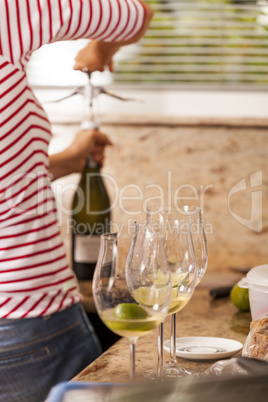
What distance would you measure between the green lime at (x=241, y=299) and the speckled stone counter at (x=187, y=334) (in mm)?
16

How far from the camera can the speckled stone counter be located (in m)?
0.82

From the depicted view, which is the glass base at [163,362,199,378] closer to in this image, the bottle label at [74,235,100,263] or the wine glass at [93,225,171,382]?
the wine glass at [93,225,171,382]

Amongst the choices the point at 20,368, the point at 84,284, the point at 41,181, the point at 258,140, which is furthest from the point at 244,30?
the point at 20,368

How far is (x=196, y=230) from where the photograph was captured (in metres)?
0.90

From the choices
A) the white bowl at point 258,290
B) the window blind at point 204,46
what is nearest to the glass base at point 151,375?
the white bowl at point 258,290

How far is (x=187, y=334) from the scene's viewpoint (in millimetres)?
1036

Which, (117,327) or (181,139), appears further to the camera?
(181,139)

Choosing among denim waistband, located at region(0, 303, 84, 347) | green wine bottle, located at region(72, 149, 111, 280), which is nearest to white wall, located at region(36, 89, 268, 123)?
green wine bottle, located at region(72, 149, 111, 280)

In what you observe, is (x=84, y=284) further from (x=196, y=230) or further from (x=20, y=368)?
(x=196, y=230)

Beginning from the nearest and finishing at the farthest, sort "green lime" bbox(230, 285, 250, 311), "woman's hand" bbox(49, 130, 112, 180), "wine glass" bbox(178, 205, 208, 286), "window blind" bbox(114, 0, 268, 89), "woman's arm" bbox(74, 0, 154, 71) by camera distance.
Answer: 1. "wine glass" bbox(178, 205, 208, 286)
2. "green lime" bbox(230, 285, 250, 311)
3. "woman's arm" bbox(74, 0, 154, 71)
4. "woman's hand" bbox(49, 130, 112, 180)
5. "window blind" bbox(114, 0, 268, 89)

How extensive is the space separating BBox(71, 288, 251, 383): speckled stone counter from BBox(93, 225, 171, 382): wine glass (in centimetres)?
13

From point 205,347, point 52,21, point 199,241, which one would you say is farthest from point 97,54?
point 205,347

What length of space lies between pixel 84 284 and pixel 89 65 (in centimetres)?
60

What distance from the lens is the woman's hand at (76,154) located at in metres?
1.49
